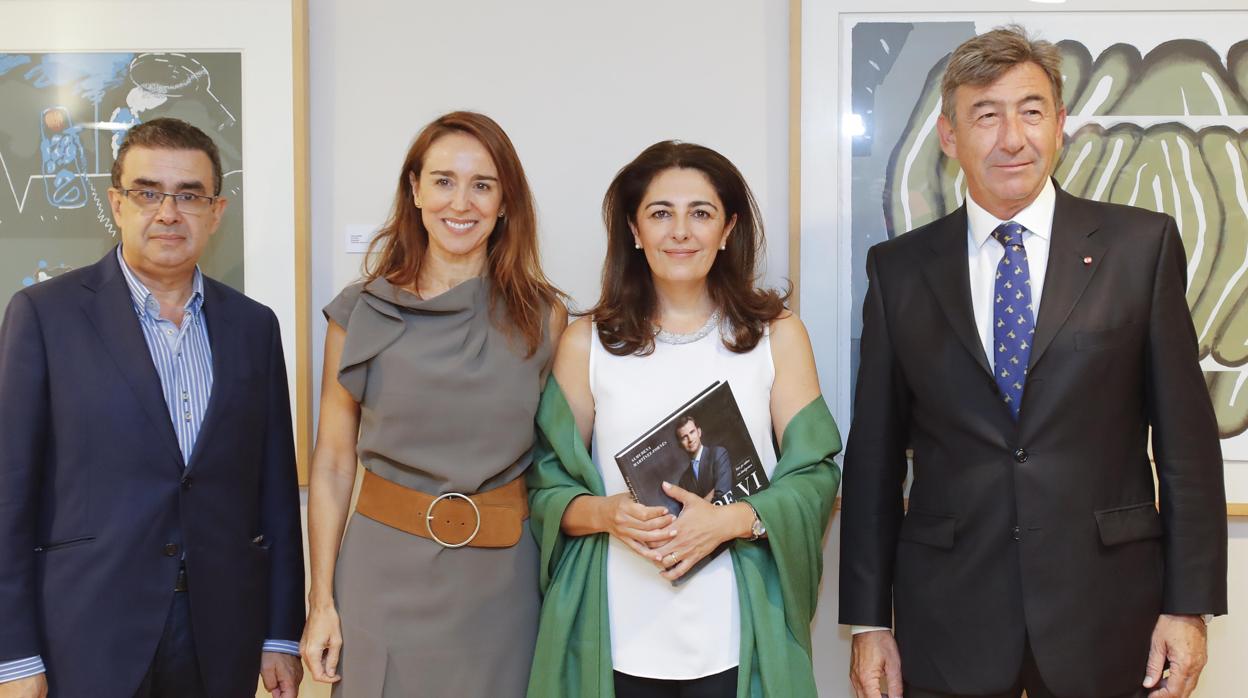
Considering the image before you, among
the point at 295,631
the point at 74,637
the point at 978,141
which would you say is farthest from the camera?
the point at 295,631

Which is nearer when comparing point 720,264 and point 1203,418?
point 1203,418

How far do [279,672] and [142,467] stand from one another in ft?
1.89

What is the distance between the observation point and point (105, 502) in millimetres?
1874

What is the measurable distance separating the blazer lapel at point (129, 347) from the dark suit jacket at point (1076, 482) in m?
1.54

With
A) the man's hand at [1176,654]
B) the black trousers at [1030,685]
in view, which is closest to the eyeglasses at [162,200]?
the black trousers at [1030,685]

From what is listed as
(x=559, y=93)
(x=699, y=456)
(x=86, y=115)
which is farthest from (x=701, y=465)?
(x=86, y=115)

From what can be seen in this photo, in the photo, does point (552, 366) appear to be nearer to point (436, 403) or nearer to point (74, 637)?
point (436, 403)

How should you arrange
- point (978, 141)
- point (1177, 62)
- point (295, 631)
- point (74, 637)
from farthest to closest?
1. point (1177, 62)
2. point (295, 631)
3. point (978, 141)
4. point (74, 637)

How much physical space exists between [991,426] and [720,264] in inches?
27.5

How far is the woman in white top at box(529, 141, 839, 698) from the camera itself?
194 centimetres

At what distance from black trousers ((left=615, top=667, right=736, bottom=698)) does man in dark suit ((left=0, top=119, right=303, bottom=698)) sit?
77cm

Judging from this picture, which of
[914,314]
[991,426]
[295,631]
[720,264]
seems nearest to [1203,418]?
[991,426]

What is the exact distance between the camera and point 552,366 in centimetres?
220

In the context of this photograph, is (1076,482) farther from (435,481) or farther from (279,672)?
(279,672)
